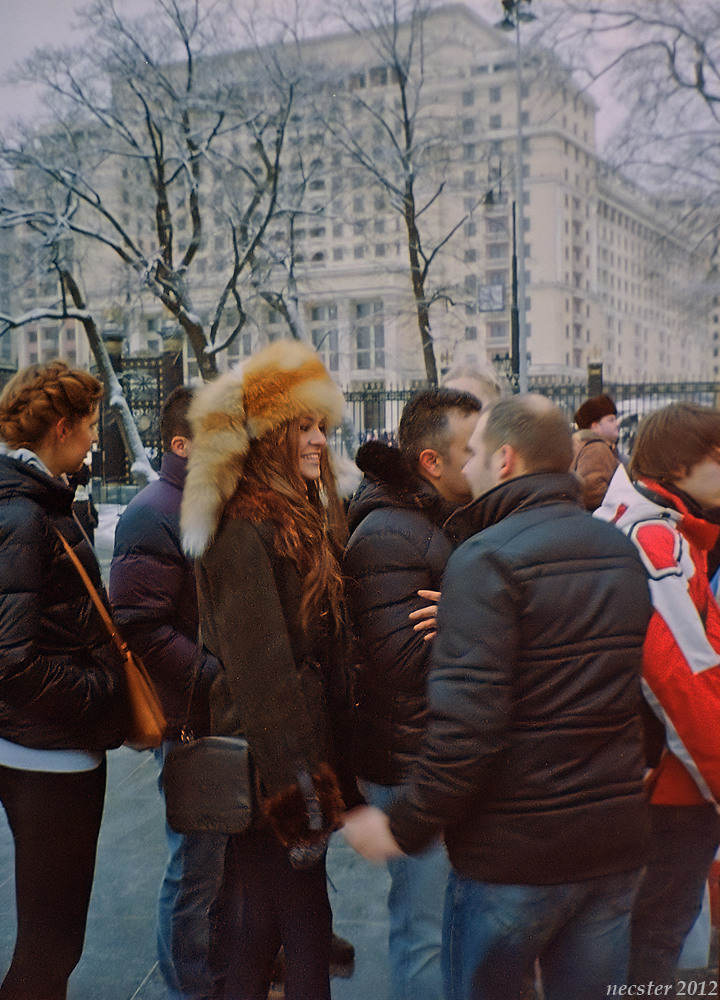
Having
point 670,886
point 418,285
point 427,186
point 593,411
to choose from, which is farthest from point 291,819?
point 427,186

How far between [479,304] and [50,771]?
20318mm

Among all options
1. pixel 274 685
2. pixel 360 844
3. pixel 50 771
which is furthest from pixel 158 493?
pixel 360 844

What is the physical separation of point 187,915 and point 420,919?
0.81 meters

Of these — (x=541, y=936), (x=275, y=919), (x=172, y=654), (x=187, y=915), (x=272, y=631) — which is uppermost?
(x=272, y=631)

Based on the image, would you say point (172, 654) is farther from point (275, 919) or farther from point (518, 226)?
point (518, 226)

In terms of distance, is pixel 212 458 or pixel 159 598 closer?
pixel 212 458

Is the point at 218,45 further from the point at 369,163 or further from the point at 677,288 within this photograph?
the point at 677,288

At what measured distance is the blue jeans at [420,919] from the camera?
240cm

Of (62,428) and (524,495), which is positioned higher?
(62,428)

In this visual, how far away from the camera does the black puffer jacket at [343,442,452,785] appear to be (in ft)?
7.50

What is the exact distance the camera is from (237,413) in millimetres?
2092

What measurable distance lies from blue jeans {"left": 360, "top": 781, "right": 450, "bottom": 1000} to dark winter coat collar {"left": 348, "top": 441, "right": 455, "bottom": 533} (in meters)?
0.78

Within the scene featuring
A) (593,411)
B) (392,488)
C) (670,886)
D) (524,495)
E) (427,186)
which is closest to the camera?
(524,495)

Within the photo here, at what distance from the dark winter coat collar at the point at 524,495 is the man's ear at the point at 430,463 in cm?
63
